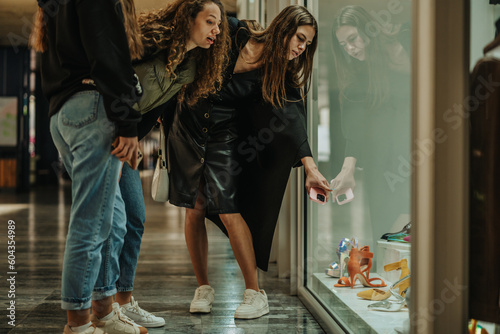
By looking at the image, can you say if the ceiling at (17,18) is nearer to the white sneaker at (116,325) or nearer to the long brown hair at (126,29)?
the long brown hair at (126,29)

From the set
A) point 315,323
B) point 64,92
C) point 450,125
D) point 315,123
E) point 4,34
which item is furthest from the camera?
point 4,34

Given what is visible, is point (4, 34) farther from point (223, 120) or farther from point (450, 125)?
point (450, 125)

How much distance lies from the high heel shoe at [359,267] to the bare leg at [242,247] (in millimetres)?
354

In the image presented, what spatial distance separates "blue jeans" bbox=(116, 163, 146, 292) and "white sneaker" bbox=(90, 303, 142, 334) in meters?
0.19

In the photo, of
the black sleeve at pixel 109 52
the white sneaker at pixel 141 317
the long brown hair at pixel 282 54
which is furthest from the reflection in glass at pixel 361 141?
the black sleeve at pixel 109 52

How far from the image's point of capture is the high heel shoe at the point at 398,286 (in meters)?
1.62

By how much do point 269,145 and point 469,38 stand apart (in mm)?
1169

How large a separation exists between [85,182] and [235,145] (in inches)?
35.3

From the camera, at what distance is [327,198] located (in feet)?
6.66

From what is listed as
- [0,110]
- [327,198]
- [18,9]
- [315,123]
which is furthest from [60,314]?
[0,110]

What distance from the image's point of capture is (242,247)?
211 centimetres

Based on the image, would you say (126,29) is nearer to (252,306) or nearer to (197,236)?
(197,236)

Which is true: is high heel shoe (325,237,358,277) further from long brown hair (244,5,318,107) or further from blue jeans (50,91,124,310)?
blue jeans (50,91,124,310)

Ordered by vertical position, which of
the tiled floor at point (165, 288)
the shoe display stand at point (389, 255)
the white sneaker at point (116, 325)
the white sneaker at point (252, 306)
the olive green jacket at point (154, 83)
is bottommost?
the tiled floor at point (165, 288)
